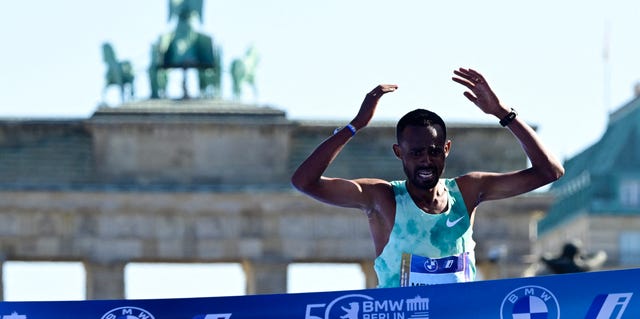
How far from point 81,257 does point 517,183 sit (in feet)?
206

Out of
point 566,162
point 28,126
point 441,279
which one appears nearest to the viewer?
point 441,279

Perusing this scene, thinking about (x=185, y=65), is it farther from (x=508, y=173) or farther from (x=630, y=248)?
(x=508, y=173)

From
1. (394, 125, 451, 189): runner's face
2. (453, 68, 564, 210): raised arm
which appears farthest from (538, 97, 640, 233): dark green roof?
(394, 125, 451, 189): runner's face

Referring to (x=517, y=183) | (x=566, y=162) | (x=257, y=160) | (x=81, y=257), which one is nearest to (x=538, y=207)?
(x=257, y=160)

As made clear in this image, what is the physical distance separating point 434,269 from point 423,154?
48 centimetres

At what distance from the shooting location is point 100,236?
7306 cm

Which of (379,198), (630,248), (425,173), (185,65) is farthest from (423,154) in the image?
(630,248)

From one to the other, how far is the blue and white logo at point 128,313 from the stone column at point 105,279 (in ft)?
198

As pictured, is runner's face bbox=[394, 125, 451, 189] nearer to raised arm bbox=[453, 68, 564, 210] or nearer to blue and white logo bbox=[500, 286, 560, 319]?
raised arm bbox=[453, 68, 564, 210]

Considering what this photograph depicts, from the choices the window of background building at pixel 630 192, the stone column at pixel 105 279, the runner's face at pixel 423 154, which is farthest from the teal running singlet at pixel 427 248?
the window of background building at pixel 630 192

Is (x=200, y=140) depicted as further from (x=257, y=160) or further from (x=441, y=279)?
(x=441, y=279)

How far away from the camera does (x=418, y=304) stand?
10.0m

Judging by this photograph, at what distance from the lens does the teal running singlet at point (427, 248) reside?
10.7 metres

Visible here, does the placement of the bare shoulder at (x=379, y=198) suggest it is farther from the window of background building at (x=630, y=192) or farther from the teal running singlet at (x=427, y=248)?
the window of background building at (x=630, y=192)
